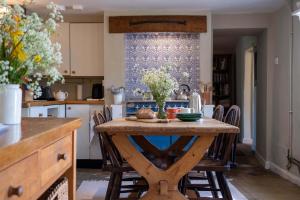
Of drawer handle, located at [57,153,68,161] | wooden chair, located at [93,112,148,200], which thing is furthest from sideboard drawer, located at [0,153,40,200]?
wooden chair, located at [93,112,148,200]

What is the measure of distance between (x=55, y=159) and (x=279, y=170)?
433 centimetres

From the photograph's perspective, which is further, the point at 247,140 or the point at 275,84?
the point at 247,140

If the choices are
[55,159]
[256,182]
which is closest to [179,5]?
[256,182]

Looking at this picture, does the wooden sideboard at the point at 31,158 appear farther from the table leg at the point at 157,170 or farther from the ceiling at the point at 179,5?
the ceiling at the point at 179,5

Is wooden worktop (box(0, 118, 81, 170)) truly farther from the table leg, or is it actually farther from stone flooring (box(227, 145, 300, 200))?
stone flooring (box(227, 145, 300, 200))

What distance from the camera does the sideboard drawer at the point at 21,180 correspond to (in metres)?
0.81

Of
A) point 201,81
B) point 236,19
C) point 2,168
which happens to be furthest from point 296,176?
point 2,168

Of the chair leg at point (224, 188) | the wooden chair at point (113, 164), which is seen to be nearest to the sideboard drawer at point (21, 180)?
the wooden chair at point (113, 164)

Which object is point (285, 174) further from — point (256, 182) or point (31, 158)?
point (31, 158)

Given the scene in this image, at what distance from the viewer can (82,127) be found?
5441mm

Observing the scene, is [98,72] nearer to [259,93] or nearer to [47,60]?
[259,93]

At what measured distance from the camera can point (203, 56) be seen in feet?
17.8

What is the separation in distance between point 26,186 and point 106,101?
4513 millimetres

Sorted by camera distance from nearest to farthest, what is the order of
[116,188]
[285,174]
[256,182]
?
[116,188] < [256,182] < [285,174]
